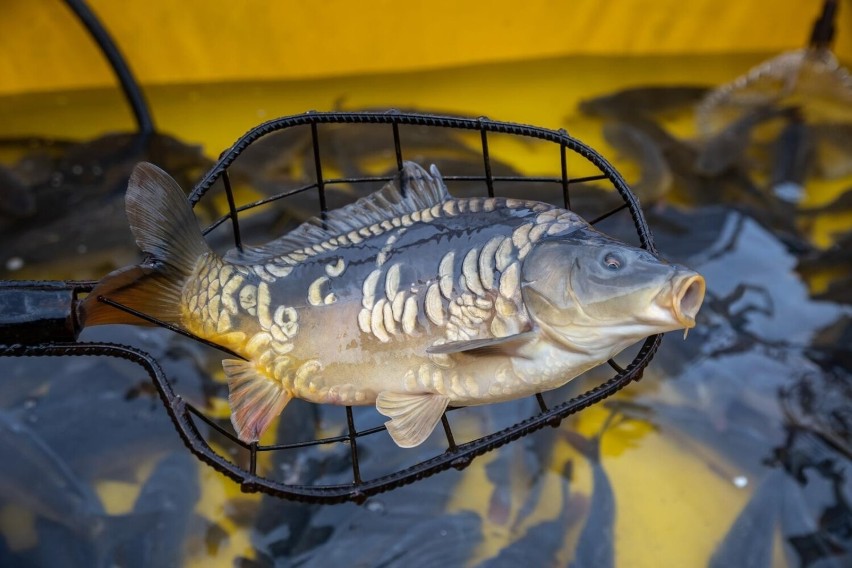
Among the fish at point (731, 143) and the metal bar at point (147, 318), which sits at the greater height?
the metal bar at point (147, 318)

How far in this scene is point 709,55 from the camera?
2865 millimetres

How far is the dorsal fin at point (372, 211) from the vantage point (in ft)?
3.19

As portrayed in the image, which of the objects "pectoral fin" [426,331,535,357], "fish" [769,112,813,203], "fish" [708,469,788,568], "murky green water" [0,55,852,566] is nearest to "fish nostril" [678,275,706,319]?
"pectoral fin" [426,331,535,357]

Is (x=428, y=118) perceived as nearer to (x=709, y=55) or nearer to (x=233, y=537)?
(x=233, y=537)

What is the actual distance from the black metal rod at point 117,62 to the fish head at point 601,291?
176cm

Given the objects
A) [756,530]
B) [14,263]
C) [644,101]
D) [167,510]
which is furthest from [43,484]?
[644,101]

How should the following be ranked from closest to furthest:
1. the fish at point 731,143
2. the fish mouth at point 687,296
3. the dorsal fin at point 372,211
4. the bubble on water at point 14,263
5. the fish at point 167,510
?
the fish mouth at point 687,296 → the dorsal fin at point 372,211 → the fish at point 167,510 → the bubble on water at point 14,263 → the fish at point 731,143

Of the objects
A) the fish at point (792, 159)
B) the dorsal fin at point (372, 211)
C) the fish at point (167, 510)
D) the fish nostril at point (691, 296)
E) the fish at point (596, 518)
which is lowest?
the fish at point (596, 518)

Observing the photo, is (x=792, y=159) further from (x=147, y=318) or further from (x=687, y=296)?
(x=147, y=318)

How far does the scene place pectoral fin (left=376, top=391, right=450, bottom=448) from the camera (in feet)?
2.84

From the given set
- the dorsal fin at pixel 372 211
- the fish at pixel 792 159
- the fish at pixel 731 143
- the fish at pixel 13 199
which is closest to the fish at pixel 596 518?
the dorsal fin at pixel 372 211

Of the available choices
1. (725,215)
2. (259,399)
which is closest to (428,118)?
(259,399)

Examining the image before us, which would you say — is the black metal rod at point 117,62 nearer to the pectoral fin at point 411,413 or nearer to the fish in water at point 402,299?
the fish in water at point 402,299

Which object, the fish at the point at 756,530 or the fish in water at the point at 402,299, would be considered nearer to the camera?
the fish in water at the point at 402,299
